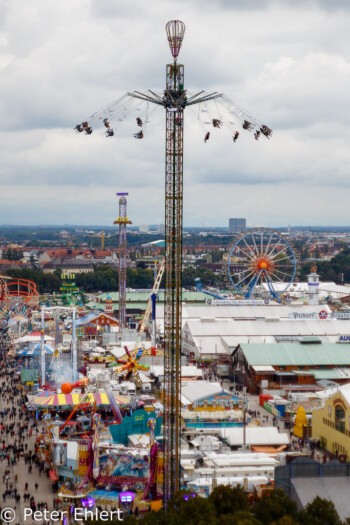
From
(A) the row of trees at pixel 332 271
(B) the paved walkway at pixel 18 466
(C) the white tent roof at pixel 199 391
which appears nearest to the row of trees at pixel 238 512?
(B) the paved walkway at pixel 18 466

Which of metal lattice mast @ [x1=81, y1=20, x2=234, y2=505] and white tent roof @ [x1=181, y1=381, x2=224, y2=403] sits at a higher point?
metal lattice mast @ [x1=81, y1=20, x2=234, y2=505]

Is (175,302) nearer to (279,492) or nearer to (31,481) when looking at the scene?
(279,492)

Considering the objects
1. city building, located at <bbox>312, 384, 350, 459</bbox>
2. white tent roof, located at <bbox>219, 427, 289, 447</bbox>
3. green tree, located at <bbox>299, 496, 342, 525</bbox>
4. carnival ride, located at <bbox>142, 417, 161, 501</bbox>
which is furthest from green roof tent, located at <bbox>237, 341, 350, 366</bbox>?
green tree, located at <bbox>299, 496, 342, 525</bbox>

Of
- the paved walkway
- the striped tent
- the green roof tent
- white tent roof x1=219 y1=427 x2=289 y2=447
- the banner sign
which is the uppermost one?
the banner sign

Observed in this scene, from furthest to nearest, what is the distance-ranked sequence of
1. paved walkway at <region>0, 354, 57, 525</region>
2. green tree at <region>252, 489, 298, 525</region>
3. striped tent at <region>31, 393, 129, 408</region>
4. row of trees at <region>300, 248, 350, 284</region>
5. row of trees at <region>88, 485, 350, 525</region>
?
1. row of trees at <region>300, 248, 350, 284</region>
2. striped tent at <region>31, 393, 129, 408</region>
3. paved walkway at <region>0, 354, 57, 525</region>
4. green tree at <region>252, 489, 298, 525</region>
5. row of trees at <region>88, 485, 350, 525</region>

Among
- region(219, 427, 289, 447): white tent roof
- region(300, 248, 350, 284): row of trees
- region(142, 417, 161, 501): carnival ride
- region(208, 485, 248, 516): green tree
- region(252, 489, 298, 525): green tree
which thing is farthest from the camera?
region(300, 248, 350, 284): row of trees

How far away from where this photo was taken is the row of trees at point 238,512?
23891 mm

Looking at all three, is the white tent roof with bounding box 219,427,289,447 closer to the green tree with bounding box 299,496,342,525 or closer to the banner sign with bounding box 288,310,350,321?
the green tree with bounding box 299,496,342,525

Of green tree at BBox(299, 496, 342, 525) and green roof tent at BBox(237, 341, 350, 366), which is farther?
green roof tent at BBox(237, 341, 350, 366)

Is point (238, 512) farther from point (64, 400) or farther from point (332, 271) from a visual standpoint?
point (332, 271)

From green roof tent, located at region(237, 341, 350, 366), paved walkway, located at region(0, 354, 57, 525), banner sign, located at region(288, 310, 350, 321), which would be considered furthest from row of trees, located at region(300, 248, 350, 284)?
paved walkway, located at region(0, 354, 57, 525)

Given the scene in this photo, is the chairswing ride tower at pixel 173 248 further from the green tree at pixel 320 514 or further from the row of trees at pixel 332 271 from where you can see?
the row of trees at pixel 332 271

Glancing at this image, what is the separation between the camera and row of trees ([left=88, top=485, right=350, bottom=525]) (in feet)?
78.4

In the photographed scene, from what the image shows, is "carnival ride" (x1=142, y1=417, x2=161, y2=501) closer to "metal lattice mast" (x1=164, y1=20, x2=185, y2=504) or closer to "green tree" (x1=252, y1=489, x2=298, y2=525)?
"metal lattice mast" (x1=164, y1=20, x2=185, y2=504)
